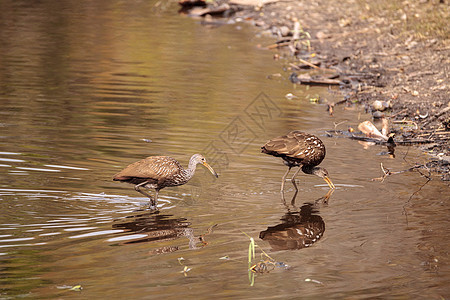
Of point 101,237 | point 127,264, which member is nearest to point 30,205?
point 101,237

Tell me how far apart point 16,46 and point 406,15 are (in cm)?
1163

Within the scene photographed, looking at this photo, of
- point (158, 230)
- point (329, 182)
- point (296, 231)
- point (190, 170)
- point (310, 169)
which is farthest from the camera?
point (310, 169)

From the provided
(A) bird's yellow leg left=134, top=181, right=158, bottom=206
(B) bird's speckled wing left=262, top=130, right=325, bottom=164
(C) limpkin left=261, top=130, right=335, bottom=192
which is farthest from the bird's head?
(A) bird's yellow leg left=134, top=181, right=158, bottom=206

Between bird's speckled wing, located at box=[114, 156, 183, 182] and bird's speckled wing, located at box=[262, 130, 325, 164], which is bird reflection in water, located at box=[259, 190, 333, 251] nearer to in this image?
bird's speckled wing, located at box=[262, 130, 325, 164]

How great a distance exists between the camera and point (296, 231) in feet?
28.9

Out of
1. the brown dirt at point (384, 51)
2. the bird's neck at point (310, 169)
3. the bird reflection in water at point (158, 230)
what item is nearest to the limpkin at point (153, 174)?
the bird reflection in water at point (158, 230)

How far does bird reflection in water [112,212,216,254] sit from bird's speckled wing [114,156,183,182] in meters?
0.64

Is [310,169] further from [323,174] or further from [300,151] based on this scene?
[300,151]

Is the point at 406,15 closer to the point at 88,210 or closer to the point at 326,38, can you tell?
the point at 326,38

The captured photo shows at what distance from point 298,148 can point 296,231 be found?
228 cm

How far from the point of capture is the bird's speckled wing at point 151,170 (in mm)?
9750

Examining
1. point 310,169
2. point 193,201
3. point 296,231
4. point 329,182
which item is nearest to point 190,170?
point 193,201

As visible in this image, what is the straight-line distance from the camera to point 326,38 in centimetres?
2366

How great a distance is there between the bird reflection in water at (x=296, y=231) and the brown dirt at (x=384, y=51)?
8.65 ft
